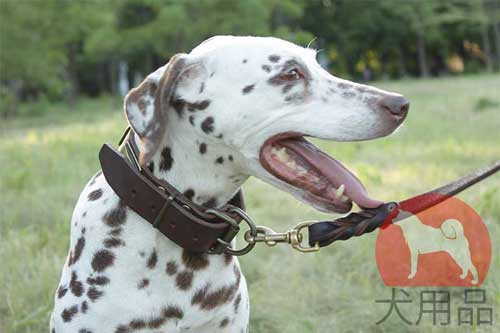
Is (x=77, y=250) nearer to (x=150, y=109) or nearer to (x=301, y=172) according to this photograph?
(x=150, y=109)

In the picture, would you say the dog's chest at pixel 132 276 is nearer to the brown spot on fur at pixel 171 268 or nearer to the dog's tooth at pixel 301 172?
the brown spot on fur at pixel 171 268

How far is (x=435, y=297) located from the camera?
351 cm

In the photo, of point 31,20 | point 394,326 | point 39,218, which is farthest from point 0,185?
point 31,20

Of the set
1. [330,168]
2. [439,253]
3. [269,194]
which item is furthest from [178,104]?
[269,194]

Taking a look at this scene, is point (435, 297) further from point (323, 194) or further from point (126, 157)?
point (126, 157)

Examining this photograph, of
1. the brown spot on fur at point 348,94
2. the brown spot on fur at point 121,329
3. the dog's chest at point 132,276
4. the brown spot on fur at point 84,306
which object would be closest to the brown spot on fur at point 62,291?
the dog's chest at point 132,276

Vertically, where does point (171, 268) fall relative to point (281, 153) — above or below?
below

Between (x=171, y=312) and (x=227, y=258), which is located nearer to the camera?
(x=171, y=312)

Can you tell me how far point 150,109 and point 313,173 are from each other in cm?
54

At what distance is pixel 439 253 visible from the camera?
3.77m

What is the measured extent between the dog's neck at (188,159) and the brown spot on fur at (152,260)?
0.22 metres

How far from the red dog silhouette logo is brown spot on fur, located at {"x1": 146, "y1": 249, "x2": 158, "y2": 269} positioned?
181 cm

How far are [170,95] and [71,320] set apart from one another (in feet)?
2.62

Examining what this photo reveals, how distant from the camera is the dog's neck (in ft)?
7.26
